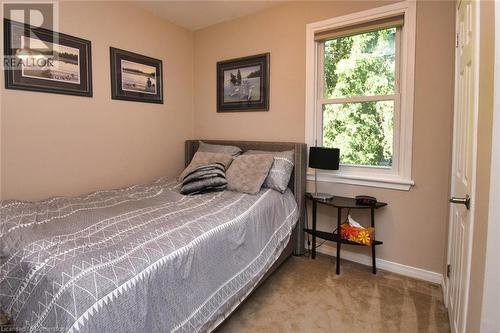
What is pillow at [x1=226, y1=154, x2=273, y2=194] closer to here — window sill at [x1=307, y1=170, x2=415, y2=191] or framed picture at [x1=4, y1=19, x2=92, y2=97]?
window sill at [x1=307, y1=170, x2=415, y2=191]

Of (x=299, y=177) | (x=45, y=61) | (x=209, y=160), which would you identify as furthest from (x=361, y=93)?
(x=45, y=61)

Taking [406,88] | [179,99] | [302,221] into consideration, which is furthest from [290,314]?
[179,99]

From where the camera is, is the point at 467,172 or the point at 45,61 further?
the point at 45,61

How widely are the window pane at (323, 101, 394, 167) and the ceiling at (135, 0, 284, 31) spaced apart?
1.31m

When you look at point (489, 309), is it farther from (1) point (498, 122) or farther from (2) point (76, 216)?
(2) point (76, 216)

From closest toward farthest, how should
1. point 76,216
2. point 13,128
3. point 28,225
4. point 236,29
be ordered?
point 28,225 < point 76,216 < point 13,128 < point 236,29

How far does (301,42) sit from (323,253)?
6.98ft

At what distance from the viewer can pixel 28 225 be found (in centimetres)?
149

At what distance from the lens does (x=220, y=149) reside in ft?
10.00

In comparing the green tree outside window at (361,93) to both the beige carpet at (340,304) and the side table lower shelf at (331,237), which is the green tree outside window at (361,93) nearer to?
the side table lower shelf at (331,237)

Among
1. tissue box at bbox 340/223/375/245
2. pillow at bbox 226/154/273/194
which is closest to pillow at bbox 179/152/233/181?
pillow at bbox 226/154/273/194

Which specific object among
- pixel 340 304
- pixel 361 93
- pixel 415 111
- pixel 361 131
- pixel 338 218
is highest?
pixel 361 93

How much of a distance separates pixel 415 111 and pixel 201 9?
234 cm

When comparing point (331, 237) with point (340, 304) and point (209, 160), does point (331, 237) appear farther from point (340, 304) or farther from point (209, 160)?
point (209, 160)
